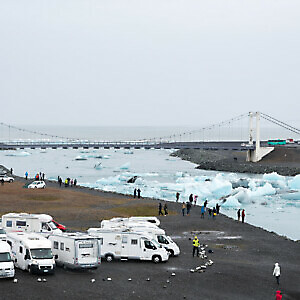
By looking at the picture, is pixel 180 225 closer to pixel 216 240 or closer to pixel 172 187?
pixel 216 240

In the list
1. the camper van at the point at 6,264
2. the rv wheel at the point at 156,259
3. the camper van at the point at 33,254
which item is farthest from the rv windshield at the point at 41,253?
the rv wheel at the point at 156,259

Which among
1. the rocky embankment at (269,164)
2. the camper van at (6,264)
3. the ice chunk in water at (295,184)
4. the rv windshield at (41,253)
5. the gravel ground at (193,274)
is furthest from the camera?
the rocky embankment at (269,164)

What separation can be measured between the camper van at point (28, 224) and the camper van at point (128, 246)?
4040 mm

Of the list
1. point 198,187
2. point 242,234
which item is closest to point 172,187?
point 198,187

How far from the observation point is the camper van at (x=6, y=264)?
2359cm

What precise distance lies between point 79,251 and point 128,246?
10.9 feet

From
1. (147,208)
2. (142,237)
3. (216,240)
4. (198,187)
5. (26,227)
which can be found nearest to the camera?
(142,237)

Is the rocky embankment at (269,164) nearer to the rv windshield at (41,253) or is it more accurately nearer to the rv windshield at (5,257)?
the rv windshield at (41,253)

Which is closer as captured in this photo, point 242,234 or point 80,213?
point 242,234

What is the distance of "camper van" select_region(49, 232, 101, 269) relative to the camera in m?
25.4

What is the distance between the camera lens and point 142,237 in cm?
2811

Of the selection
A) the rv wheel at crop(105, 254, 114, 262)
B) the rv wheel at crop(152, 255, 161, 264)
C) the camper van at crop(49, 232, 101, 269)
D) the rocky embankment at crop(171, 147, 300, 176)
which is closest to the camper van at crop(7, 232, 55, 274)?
the camper van at crop(49, 232, 101, 269)

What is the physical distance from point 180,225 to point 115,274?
1462cm

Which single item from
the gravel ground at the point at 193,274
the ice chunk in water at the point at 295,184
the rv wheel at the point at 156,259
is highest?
the ice chunk in water at the point at 295,184
